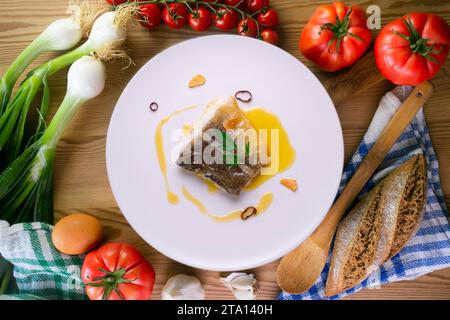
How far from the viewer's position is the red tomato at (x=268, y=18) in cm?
175

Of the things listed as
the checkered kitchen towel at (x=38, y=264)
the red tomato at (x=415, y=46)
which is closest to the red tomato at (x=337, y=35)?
the red tomato at (x=415, y=46)

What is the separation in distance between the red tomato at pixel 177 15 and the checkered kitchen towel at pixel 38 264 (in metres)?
0.91

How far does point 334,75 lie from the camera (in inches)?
71.4

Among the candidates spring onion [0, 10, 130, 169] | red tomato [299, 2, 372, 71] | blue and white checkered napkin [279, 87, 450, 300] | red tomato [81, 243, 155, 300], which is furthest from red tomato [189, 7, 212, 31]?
red tomato [81, 243, 155, 300]

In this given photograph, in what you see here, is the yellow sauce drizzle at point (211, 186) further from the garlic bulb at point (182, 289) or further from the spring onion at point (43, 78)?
the spring onion at point (43, 78)

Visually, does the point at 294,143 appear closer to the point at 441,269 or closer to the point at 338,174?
the point at 338,174

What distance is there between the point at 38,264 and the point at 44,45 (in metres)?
0.86

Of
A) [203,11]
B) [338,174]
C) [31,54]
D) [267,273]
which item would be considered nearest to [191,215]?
[267,273]

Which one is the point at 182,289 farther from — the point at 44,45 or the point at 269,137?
the point at 44,45

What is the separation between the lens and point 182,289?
1729 millimetres

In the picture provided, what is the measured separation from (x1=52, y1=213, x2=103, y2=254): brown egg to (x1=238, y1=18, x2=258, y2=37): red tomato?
91 centimetres

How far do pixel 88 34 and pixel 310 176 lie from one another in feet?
3.49

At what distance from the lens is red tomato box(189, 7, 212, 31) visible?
174 centimetres

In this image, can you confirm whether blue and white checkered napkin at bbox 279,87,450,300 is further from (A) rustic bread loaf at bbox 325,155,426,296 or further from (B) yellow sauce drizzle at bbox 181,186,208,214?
(B) yellow sauce drizzle at bbox 181,186,208,214
